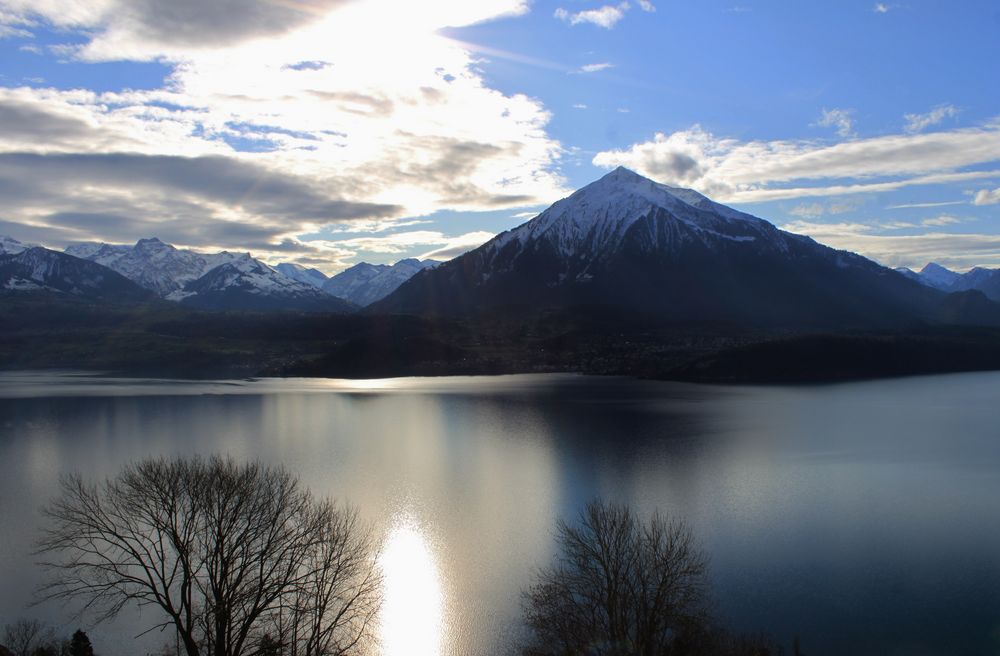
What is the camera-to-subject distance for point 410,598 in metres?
32.4

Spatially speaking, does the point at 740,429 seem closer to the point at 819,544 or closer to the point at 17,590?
the point at 819,544

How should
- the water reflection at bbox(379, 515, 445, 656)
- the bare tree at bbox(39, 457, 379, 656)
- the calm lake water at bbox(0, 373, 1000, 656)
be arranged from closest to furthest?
the bare tree at bbox(39, 457, 379, 656)
the water reflection at bbox(379, 515, 445, 656)
the calm lake water at bbox(0, 373, 1000, 656)

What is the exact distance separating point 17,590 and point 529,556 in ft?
75.6

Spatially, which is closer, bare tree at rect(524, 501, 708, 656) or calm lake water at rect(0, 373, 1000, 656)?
bare tree at rect(524, 501, 708, 656)

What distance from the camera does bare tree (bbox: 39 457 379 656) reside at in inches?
888

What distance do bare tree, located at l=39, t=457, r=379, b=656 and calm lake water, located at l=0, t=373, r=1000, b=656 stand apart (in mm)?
2100

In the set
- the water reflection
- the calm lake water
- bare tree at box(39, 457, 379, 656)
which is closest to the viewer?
bare tree at box(39, 457, 379, 656)

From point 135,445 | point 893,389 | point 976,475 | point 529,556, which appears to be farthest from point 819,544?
point 893,389

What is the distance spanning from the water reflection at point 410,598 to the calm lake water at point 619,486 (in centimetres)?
11

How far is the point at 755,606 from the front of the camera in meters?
30.0

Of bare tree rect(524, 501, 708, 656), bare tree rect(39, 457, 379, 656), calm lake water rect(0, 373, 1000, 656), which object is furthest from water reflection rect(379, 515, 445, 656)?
bare tree rect(524, 501, 708, 656)

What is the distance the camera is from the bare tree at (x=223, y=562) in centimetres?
2255

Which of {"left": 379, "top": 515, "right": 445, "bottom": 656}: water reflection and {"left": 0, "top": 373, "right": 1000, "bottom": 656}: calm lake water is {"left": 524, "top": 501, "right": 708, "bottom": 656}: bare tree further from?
{"left": 379, "top": 515, "right": 445, "bottom": 656}: water reflection

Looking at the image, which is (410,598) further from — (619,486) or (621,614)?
(619,486)
